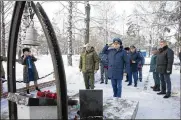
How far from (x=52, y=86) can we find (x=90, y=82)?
2494 mm

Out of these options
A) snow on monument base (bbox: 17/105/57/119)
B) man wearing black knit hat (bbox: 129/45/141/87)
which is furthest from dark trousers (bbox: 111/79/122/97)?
man wearing black knit hat (bbox: 129/45/141/87)

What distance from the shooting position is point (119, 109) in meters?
6.08

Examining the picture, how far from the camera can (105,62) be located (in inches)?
443

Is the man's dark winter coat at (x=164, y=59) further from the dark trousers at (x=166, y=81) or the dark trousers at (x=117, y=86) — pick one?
the dark trousers at (x=117, y=86)

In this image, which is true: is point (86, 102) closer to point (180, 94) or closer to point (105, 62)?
point (180, 94)

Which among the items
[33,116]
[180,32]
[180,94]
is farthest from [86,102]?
[180,32]

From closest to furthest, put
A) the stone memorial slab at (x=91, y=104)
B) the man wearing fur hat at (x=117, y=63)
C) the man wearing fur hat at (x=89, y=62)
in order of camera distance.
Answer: the stone memorial slab at (x=91, y=104)
the man wearing fur hat at (x=117, y=63)
the man wearing fur hat at (x=89, y=62)

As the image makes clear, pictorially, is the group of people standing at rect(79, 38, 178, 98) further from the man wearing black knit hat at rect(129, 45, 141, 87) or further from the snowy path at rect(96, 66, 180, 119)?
the man wearing black knit hat at rect(129, 45, 141, 87)

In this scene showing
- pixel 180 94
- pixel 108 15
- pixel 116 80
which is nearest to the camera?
pixel 116 80

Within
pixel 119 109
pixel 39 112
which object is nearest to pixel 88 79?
pixel 119 109

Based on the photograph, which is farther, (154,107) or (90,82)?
(90,82)

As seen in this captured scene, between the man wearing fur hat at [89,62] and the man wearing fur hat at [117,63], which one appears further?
the man wearing fur hat at [89,62]

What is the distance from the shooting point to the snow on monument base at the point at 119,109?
18.4ft

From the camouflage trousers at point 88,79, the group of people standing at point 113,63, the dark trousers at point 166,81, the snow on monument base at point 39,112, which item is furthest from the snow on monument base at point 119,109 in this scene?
Result: the camouflage trousers at point 88,79
